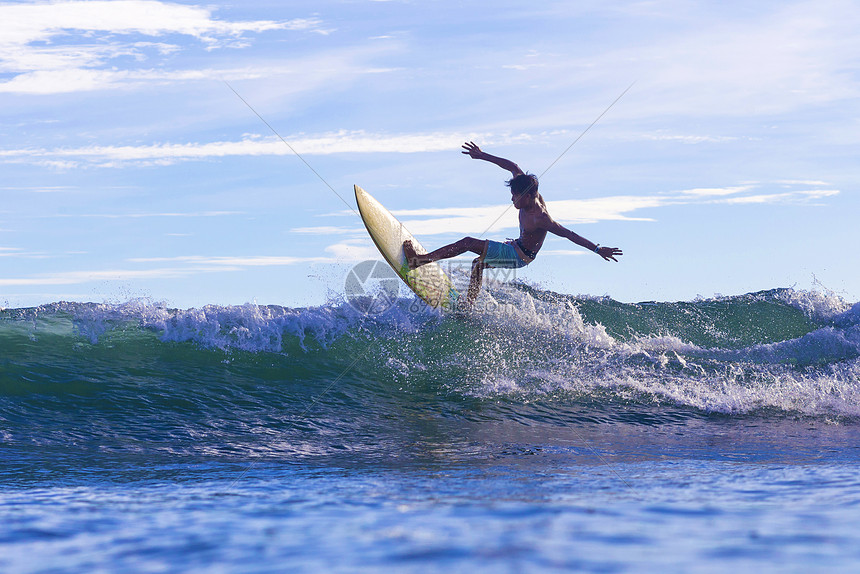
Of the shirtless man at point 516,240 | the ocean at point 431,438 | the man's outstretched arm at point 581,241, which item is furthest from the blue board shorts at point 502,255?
the ocean at point 431,438

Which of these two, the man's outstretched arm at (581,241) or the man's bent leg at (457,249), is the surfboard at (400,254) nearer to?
the man's bent leg at (457,249)

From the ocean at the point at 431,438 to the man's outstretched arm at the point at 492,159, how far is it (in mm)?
2312

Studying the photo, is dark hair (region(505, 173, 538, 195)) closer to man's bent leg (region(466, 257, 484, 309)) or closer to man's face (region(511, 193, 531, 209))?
man's face (region(511, 193, 531, 209))

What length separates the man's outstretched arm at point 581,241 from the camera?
21.8 feet

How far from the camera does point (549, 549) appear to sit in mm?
2498

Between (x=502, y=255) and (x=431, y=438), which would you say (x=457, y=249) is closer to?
(x=502, y=255)

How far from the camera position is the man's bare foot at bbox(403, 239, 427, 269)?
7.94 meters

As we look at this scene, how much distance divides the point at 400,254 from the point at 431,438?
3070 mm

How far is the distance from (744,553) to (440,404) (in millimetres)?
4385

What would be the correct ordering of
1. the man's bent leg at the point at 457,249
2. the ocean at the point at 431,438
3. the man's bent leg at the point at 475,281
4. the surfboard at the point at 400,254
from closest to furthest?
the ocean at the point at 431,438 < the man's bent leg at the point at 457,249 < the surfboard at the point at 400,254 < the man's bent leg at the point at 475,281

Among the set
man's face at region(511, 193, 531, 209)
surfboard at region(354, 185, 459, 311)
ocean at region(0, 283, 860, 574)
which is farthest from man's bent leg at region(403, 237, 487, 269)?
ocean at region(0, 283, 860, 574)

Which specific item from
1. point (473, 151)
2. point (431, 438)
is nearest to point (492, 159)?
point (473, 151)

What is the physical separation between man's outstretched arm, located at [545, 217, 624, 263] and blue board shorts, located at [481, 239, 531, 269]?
53 cm

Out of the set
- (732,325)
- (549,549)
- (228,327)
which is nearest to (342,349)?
(228,327)
